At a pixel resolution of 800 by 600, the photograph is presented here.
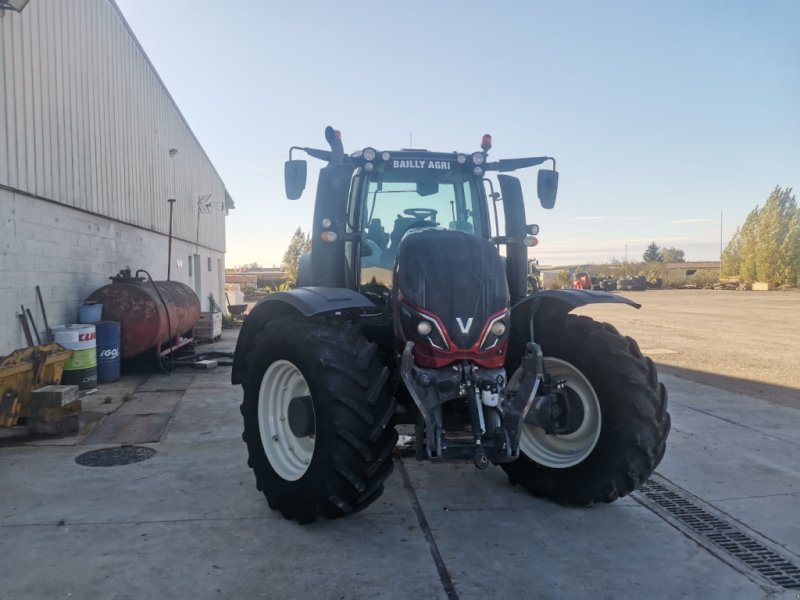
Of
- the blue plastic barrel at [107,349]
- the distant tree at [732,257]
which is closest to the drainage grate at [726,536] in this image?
the blue plastic barrel at [107,349]

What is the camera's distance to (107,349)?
29.7ft

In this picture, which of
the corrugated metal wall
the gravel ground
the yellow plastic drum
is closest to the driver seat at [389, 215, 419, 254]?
the corrugated metal wall

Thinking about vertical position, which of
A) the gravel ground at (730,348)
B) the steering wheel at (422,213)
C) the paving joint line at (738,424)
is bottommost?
the paving joint line at (738,424)

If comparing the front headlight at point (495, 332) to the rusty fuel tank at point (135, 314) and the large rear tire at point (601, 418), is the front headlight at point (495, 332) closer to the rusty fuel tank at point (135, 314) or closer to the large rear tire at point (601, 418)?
the large rear tire at point (601, 418)

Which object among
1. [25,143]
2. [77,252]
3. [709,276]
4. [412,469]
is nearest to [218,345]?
[77,252]

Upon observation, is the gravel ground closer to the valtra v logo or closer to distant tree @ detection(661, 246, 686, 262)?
the valtra v logo

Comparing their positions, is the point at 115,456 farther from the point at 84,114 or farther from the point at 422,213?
the point at 84,114

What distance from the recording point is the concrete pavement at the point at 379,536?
3150 millimetres

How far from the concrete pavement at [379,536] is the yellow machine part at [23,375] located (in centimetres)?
55

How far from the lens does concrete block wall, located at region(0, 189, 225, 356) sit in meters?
7.50

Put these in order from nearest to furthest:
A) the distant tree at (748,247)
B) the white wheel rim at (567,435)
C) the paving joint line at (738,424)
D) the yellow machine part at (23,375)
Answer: the white wheel rim at (567,435) < the yellow machine part at (23,375) < the paving joint line at (738,424) < the distant tree at (748,247)

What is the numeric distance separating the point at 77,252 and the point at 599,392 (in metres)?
8.67

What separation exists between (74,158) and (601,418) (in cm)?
893

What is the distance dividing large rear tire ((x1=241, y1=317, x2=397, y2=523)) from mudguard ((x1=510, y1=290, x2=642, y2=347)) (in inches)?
46.2
